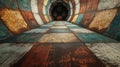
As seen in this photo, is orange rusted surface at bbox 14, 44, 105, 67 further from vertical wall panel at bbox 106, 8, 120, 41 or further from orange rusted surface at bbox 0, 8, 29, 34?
orange rusted surface at bbox 0, 8, 29, 34

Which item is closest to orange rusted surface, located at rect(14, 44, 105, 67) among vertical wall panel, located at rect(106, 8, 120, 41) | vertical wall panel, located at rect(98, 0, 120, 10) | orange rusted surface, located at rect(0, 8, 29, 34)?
vertical wall panel, located at rect(106, 8, 120, 41)

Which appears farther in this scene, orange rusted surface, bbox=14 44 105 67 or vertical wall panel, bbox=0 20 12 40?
vertical wall panel, bbox=0 20 12 40

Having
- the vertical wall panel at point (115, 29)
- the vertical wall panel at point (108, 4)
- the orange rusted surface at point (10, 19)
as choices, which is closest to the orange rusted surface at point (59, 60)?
the vertical wall panel at point (115, 29)

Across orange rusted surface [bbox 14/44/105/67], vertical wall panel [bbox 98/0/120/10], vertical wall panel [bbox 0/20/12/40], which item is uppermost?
vertical wall panel [bbox 98/0/120/10]

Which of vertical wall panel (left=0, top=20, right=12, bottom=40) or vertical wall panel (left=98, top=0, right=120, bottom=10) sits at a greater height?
vertical wall panel (left=98, top=0, right=120, bottom=10)

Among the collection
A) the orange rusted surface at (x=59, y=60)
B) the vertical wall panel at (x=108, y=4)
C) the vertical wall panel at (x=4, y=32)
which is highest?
the vertical wall panel at (x=108, y=4)

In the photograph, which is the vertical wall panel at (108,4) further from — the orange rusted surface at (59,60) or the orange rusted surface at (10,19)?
the orange rusted surface at (10,19)

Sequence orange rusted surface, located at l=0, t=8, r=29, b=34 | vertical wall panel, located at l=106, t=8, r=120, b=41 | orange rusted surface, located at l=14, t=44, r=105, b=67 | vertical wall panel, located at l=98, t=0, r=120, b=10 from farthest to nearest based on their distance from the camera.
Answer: vertical wall panel, located at l=98, t=0, r=120, b=10 → orange rusted surface, located at l=0, t=8, r=29, b=34 → vertical wall panel, located at l=106, t=8, r=120, b=41 → orange rusted surface, located at l=14, t=44, r=105, b=67

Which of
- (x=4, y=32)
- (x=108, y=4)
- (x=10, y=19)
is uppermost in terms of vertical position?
(x=108, y=4)

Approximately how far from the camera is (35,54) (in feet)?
5.59

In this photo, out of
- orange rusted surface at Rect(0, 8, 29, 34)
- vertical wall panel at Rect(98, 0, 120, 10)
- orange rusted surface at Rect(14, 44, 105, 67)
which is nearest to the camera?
orange rusted surface at Rect(14, 44, 105, 67)

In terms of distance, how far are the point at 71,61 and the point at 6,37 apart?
6.24ft

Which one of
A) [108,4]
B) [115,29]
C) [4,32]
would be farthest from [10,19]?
[108,4]

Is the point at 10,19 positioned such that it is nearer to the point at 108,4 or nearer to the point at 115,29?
the point at 115,29
